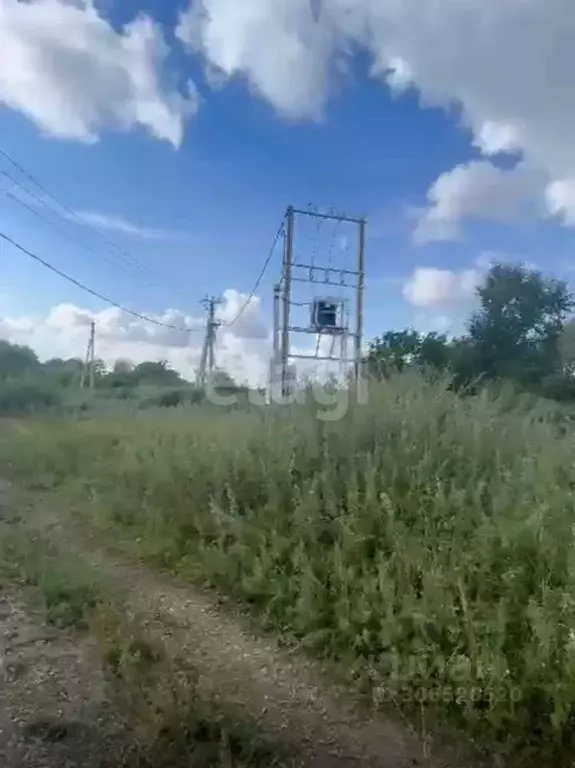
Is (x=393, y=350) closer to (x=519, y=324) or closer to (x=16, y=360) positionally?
(x=519, y=324)

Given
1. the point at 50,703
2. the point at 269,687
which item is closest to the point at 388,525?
the point at 269,687

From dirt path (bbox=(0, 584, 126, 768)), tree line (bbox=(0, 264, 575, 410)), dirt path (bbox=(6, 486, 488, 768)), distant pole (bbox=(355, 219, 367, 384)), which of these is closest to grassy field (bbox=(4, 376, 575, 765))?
dirt path (bbox=(6, 486, 488, 768))

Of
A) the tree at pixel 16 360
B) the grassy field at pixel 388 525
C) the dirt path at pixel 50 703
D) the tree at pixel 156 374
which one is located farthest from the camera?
the tree at pixel 156 374

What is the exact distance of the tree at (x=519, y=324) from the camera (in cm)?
243

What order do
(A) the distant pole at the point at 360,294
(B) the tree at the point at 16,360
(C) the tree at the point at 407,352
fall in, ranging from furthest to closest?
(A) the distant pole at the point at 360,294 < (C) the tree at the point at 407,352 < (B) the tree at the point at 16,360

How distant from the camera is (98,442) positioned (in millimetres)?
2770

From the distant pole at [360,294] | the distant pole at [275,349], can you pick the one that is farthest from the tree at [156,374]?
the distant pole at [360,294]

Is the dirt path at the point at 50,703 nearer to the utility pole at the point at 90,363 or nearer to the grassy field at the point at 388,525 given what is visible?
the grassy field at the point at 388,525

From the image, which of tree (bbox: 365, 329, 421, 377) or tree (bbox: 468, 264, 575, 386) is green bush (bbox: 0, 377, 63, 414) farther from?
tree (bbox: 468, 264, 575, 386)

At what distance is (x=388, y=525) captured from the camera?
1633 millimetres

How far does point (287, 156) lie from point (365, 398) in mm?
1053

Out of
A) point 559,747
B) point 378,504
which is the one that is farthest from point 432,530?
point 559,747

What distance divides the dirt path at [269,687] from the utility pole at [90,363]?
99 cm

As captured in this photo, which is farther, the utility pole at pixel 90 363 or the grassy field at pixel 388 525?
the utility pole at pixel 90 363
